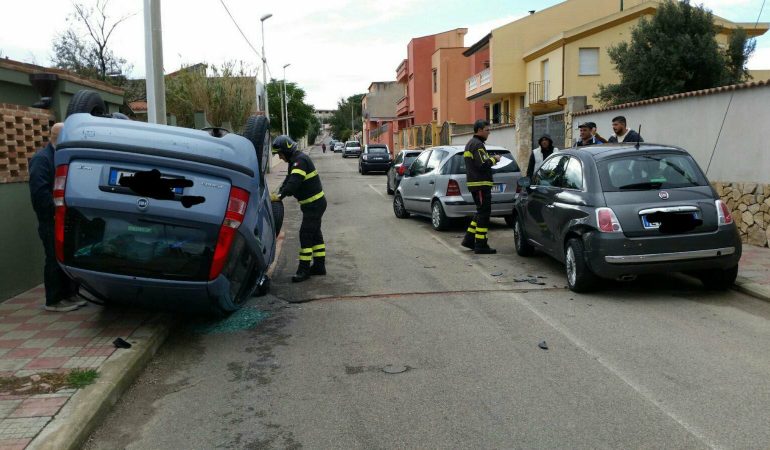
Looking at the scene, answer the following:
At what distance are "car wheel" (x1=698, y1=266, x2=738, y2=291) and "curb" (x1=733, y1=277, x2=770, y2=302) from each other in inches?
3.5

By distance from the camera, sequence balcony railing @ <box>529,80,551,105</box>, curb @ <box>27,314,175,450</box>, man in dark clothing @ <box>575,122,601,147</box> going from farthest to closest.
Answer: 1. balcony railing @ <box>529,80,551,105</box>
2. man in dark clothing @ <box>575,122,601,147</box>
3. curb @ <box>27,314,175,450</box>

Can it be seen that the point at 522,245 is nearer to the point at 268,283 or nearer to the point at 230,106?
the point at 268,283

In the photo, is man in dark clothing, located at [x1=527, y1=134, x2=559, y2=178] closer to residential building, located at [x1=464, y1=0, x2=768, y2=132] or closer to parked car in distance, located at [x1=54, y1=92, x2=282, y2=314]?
parked car in distance, located at [x1=54, y1=92, x2=282, y2=314]

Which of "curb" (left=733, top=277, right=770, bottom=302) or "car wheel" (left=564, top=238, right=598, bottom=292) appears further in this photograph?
"car wheel" (left=564, top=238, right=598, bottom=292)

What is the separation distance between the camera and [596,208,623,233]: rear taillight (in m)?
6.66

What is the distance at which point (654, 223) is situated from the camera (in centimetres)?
666

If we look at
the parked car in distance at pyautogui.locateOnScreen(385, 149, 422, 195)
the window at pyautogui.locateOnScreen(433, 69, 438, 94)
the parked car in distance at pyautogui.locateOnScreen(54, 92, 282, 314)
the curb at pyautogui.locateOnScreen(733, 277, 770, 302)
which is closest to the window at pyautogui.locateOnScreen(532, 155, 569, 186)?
the curb at pyautogui.locateOnScreen(733, 277, 770, 302)

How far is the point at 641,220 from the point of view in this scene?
666 cm

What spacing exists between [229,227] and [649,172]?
457cm

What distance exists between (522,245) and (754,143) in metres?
3.92

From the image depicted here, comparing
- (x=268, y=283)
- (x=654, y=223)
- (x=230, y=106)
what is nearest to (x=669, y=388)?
(x=654, y=223)

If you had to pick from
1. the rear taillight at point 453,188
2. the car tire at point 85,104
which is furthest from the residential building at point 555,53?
the car tire at point 85,104

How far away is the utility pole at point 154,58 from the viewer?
990 centimetres

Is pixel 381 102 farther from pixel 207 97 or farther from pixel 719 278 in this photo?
pixel 719 278
